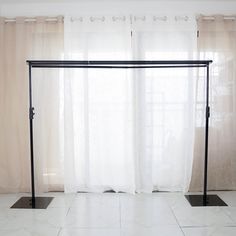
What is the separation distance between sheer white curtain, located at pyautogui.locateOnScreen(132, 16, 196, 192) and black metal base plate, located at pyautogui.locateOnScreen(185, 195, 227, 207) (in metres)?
0.23

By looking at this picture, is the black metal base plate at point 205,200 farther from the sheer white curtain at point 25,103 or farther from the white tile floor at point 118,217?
the sheer white curtain at point 25,103

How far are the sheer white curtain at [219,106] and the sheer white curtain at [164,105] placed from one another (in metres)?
0.12

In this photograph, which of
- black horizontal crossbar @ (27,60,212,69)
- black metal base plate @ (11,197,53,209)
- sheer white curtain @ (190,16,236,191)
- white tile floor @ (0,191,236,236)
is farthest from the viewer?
sheer white curtain @ (190,16,236,191)

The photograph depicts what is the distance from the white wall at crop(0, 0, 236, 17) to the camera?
3.95 m

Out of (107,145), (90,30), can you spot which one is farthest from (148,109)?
(90,30)

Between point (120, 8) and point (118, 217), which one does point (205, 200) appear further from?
point (120, 8)

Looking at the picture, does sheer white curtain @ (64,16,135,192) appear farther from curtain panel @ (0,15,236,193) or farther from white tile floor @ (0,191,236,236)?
white tile floor @ (0,191,236,236)

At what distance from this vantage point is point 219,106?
3955 millimetres

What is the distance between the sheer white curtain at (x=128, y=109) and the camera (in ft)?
12.8

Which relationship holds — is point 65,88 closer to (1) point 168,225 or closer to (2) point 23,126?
(2) point 23,126

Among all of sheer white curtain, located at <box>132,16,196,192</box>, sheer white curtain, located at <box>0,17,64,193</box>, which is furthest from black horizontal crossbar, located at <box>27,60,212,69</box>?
sheer white curtain, located at <box>0,17,64,193</box>

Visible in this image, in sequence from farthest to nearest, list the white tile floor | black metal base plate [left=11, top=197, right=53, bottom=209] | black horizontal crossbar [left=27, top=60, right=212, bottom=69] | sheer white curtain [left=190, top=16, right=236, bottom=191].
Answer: sheer white curtain [left=190, top=16, right=236, bottom=191]
black metal base plate [left=11, top=197, right=53, bottom=209]
black horizontal crossbar [left=27, top=60, right=212, bottom=69]
the white tile floor

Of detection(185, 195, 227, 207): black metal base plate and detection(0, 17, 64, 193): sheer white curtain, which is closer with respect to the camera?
detection(185, 195, 227, 207): black metal base plate

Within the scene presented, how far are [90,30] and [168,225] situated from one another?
2.66 m
